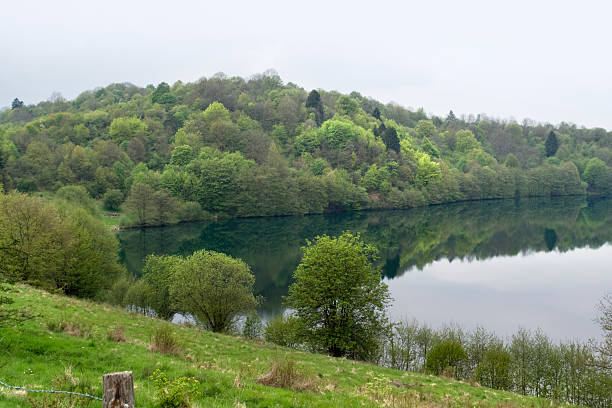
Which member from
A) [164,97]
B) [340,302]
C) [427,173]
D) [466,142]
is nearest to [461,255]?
[340,302]

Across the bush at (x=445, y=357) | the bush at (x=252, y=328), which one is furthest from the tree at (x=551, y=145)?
the bush at (x=252, y=328)

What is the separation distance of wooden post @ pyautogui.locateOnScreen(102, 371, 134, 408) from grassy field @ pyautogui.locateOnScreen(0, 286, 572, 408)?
2340 millimetres

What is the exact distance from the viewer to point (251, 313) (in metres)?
30.2

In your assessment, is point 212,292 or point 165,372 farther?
point 212,292

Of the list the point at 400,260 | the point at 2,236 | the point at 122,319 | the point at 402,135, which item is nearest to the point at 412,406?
the point at 122,319

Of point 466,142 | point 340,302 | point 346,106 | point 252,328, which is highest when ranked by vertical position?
point 346,106

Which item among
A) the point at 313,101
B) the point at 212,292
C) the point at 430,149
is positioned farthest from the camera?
the point at 430,149

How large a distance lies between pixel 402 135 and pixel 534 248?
83.8 meters

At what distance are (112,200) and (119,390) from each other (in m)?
86.9

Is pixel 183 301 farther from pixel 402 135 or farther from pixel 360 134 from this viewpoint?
pixel 402 135

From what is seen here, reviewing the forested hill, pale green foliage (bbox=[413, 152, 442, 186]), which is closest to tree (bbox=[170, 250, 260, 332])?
the forested hill

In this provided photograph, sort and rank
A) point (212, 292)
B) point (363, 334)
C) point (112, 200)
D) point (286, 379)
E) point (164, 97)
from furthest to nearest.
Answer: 1. point (164, 97)
2. point (112, 200)
3. point (212, 292)
4. point (363, 334)
5. point (286, 379)

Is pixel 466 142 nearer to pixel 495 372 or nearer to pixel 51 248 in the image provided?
pixel 495 372

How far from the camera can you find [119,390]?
5020mm
